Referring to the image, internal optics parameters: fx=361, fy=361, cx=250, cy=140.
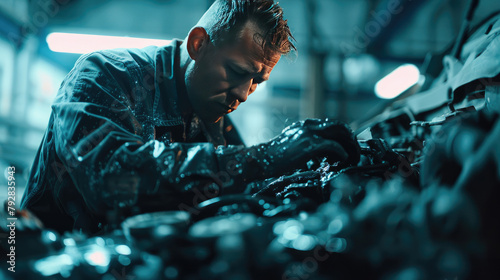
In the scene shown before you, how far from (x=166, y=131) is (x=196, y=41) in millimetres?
399

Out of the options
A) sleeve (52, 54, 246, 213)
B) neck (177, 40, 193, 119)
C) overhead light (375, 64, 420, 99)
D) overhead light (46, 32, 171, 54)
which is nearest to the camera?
sleeve (52, 54, 246, 213)

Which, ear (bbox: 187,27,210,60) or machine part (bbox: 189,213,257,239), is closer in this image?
machine part (bbox: 189,213,257,239)

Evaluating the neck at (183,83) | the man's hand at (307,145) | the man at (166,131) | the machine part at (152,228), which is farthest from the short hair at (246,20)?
the machine part at (152,228)

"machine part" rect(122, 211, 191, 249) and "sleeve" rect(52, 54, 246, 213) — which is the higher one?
"sleeve" rect(52, 54, 246, 213)

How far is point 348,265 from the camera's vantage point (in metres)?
0.53

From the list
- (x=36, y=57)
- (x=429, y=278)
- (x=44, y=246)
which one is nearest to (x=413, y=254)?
(x=429, y=278)

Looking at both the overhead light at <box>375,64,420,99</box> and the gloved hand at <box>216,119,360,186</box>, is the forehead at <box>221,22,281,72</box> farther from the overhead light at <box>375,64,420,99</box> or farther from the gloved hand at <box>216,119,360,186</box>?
the overhead light at <box>375,64,420,99</box>

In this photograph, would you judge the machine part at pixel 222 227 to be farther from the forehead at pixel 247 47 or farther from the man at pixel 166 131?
the forehead at pixel 247 47

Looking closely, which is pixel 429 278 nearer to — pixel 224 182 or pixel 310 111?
pixel 224 182

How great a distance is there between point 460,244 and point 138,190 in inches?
28.4

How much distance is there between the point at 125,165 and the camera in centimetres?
94

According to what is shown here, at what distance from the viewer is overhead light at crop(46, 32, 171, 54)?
5.65 meters

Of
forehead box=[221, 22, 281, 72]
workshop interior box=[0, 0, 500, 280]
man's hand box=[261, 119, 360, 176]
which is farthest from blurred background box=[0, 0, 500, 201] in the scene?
man's hand box=[261, 119, 360, 176]

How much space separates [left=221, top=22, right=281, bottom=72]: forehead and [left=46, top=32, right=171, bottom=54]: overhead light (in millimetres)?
4401
